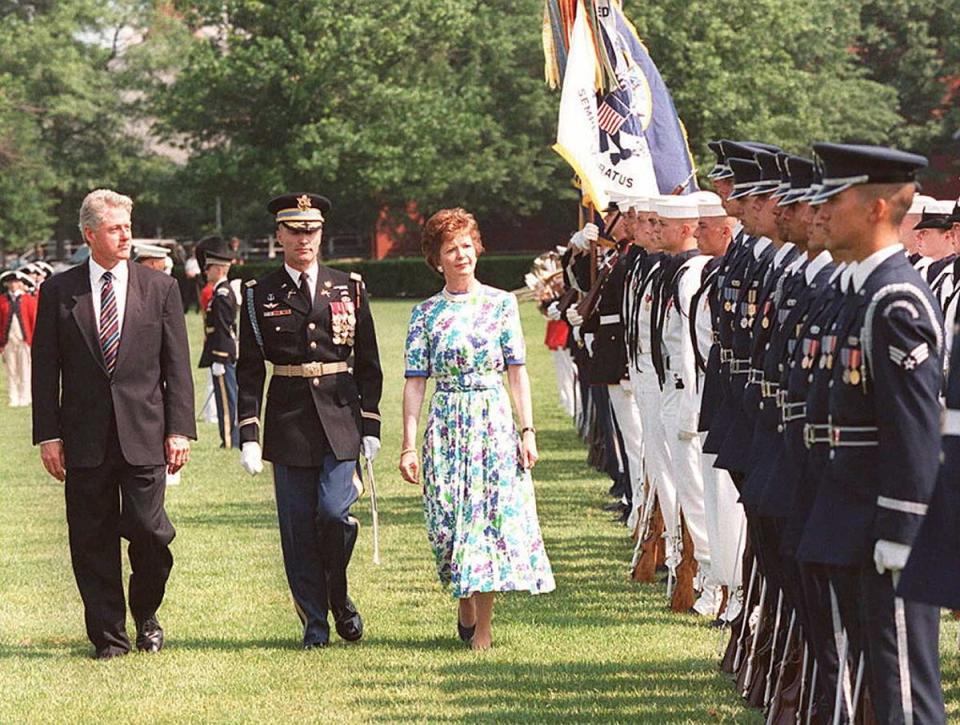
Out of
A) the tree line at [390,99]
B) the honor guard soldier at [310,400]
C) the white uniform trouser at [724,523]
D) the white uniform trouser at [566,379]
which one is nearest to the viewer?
the white uniform trouser at [724,523]

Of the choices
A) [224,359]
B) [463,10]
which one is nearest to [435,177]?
[463,10]

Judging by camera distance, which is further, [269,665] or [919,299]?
[269,665]

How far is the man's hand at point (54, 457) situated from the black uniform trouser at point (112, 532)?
57mm

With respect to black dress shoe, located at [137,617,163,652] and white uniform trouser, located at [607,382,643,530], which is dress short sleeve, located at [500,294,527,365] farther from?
white uniform trouser, located at [607,382,643,530]

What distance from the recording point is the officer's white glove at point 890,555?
5418 mm

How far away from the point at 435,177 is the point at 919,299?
210 feet

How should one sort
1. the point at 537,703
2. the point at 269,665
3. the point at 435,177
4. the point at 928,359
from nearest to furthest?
the point at 928,359
the point at 537,703
the point at 269,665
the point at 435,177

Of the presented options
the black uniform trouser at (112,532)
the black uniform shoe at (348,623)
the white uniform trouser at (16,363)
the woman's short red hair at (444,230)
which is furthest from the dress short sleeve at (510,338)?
the white uniform trouser at (16,363)

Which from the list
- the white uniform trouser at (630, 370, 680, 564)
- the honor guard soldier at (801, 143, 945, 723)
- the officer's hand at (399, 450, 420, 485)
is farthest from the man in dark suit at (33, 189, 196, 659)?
the honor guard soldier at (801, 143, 945, 723)

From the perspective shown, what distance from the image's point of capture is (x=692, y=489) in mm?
9938

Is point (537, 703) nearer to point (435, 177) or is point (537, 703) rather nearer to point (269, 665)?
point (269, 665)

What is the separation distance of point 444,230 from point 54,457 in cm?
211

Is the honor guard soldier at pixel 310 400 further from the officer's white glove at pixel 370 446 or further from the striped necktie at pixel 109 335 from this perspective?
the striped necktie at pixel 109 335

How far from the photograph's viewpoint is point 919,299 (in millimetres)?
5539
